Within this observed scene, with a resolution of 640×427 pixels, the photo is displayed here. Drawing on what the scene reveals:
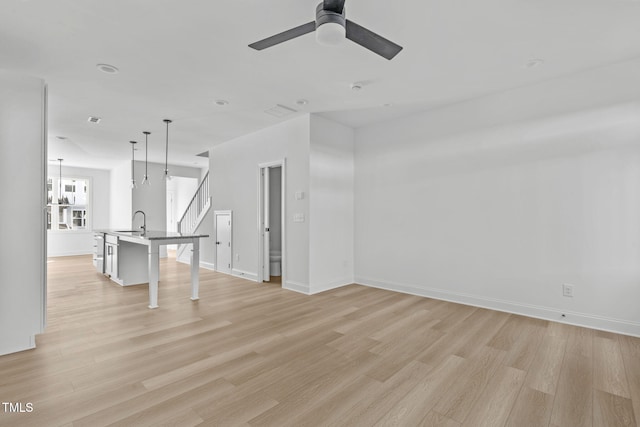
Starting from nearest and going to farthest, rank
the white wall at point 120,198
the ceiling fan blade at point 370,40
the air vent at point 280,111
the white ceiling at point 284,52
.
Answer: the ceiling fan blade at point 370,40, the white ceiling at point 284,52, the air vent at point 280,111, the white wall at point 120,198

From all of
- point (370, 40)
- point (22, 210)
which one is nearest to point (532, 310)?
point (370, 40)

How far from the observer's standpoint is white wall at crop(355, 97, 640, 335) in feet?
10.6

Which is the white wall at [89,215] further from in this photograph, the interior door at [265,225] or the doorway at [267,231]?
the interior door at [265,225]

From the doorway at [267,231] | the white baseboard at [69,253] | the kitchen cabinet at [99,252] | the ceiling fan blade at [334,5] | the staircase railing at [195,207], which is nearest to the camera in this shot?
the ceiling fan blade at [334,5]

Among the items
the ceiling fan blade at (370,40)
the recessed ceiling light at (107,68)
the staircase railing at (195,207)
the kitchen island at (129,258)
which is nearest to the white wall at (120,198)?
the staircase railing at (195,207)

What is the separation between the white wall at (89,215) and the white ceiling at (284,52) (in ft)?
20.0

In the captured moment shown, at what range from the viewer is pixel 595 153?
335 cm

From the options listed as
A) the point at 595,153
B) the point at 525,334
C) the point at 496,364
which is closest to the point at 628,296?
the point at 525,334

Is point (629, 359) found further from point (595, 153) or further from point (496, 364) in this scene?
point (595, 153)

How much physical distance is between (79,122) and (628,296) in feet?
25.6

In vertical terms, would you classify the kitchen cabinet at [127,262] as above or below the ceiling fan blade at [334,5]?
below

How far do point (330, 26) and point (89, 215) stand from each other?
1091 centimetres

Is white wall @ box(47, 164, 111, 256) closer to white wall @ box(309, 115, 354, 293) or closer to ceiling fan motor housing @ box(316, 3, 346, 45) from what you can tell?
white wall @ box(309, 115, 354, 293)

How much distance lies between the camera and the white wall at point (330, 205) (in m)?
4.86
